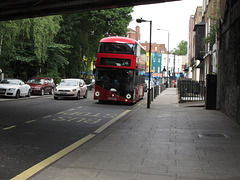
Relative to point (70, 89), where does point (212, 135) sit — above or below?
below

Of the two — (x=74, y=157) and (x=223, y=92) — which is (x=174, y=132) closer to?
(x=74, y=157)

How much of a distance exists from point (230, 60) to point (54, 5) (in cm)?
805

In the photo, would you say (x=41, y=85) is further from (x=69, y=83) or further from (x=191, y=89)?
(x=191, y=89)

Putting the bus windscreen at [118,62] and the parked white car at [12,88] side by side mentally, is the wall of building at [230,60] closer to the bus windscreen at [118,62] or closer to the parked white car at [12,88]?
the bus windscreen at [118,62]

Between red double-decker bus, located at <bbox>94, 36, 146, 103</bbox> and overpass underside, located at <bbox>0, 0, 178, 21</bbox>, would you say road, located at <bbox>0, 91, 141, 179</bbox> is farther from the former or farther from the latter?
red double-decker bus, located at <bbox>94, 36, 146, 103</bbox>

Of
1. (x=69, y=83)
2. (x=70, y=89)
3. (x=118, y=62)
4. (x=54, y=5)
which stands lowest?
(x=70, y=89)

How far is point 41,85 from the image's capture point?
28.1 metres

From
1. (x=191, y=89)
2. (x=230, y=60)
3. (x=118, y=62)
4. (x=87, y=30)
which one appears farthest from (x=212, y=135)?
(x=87, y=30)

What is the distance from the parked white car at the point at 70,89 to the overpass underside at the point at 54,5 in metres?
7.15

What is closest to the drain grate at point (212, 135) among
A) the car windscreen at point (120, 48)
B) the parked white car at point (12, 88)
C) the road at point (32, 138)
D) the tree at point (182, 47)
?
the road at point (32, 138)

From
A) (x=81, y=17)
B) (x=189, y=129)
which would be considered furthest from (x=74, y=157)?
(x=81, y=17)

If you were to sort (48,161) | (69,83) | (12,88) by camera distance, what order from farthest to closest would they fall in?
(69,83) → (12,88) → (48,161)

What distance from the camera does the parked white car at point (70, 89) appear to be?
23.1 metres

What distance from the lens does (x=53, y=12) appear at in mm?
16359
